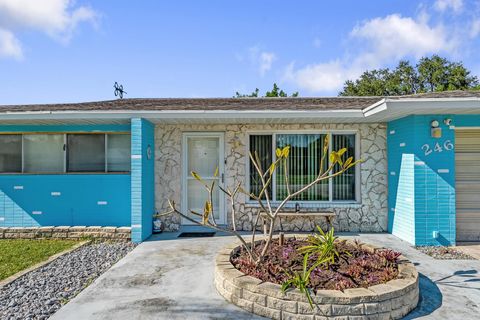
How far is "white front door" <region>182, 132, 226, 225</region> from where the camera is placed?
24.9 feet

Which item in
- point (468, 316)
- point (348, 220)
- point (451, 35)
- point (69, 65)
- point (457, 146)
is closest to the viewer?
point (468, 316)

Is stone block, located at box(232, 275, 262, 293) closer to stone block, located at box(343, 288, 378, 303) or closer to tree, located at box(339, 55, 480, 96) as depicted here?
stone block, located at box(343, 288, 378, 303)

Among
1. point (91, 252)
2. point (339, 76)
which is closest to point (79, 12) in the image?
point (91, 252)

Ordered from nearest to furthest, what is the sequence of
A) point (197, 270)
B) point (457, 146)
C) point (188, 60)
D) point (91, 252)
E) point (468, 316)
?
point (468, 316) → point (197, 270) → point (91, 252) → point (457, 146) → point (188, 60)

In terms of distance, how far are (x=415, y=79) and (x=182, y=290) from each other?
29740 millimetres

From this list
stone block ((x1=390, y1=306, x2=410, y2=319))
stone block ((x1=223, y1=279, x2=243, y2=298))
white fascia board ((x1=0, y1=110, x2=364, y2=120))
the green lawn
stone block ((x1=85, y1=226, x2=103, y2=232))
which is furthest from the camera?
stone block ((x1=85, y1=226, x2=103, y2=232))

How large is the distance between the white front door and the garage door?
5.13m

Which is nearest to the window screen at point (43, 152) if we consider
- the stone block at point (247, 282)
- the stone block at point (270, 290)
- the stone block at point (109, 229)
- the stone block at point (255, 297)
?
the stone block at point (109, 229)

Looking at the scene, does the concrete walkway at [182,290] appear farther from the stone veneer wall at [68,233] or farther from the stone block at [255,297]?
the stone veneer wall at [68,233]

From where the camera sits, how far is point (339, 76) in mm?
29938

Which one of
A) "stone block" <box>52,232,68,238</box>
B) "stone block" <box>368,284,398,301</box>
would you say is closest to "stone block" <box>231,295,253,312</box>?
"stone block" <box>368,284,398,301</box>

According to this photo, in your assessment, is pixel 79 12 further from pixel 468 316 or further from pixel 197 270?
pixel 468 316

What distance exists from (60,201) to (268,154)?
5.14m

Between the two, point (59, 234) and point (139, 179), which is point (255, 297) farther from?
point (59, 234)
